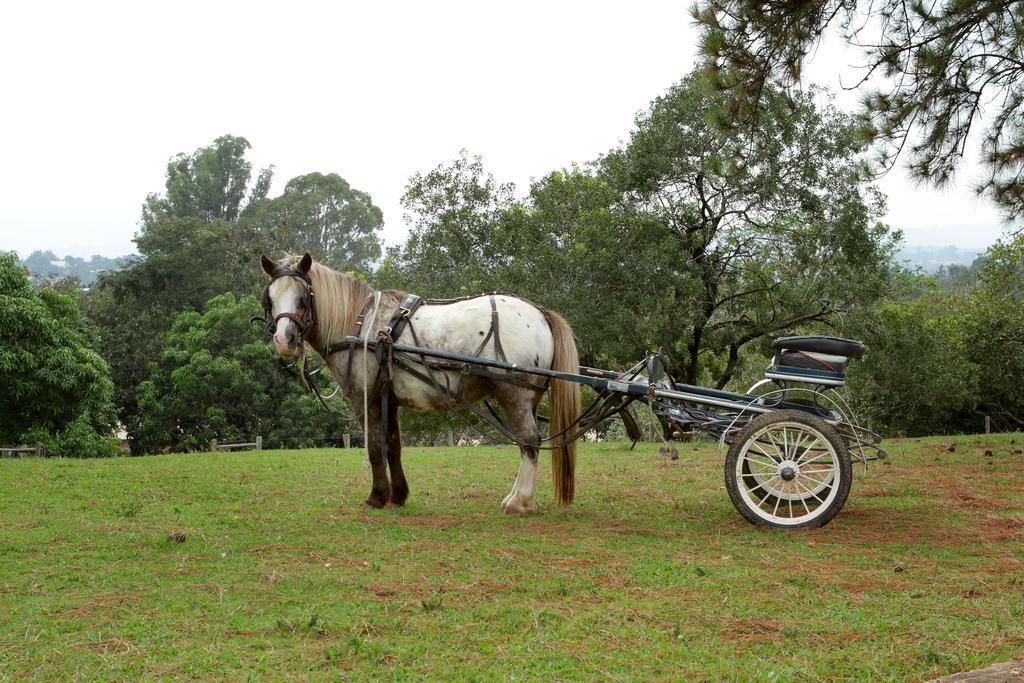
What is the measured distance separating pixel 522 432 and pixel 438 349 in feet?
3.21

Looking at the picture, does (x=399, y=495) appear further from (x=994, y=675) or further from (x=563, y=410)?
(x=994, y=675)

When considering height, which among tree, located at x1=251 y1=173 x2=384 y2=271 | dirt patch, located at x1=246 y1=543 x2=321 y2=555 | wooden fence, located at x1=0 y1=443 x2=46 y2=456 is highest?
tree, located at x1=251 y1=173 x2=384 y2=271

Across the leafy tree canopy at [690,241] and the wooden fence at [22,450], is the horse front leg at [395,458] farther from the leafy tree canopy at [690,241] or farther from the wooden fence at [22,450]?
the wooden fence at [22,450]

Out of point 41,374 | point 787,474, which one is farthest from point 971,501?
point 41,374

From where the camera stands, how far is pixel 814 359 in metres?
6.50

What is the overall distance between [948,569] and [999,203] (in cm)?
624

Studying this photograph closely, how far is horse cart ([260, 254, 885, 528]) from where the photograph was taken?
6.80 metres

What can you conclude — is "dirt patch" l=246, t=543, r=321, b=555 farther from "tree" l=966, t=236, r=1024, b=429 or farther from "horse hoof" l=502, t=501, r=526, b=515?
"tree" l=966, t=236, r=1024, b=429

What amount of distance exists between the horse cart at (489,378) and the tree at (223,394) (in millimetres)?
23144

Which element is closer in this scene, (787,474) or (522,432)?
(787,474)

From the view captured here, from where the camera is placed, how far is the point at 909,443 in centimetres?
1411

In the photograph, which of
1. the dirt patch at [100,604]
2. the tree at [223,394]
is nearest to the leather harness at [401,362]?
the dirt patch at [100,604]

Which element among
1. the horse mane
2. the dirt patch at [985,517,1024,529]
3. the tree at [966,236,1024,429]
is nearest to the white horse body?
the horse mane

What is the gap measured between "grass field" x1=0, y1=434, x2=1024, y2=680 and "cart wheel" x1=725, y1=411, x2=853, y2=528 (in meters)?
0.18
